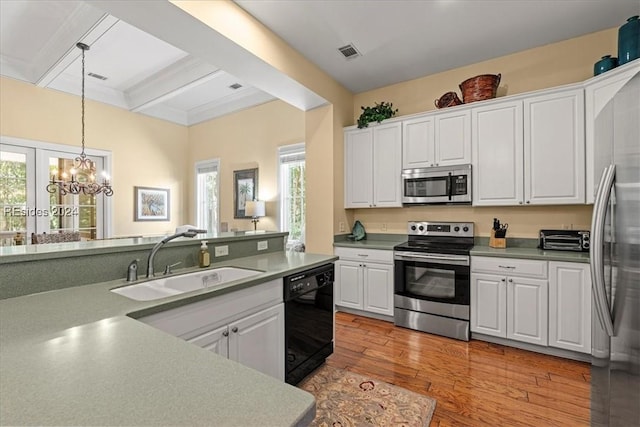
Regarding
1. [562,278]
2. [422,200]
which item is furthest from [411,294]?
[562,278]

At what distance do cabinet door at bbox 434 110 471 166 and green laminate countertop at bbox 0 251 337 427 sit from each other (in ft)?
10.5

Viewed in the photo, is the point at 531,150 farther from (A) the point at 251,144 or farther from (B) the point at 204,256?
(A) the point at 251,144

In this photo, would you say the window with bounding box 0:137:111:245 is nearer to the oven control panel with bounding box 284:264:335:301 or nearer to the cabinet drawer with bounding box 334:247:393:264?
the cabinet drawer with bounding box 334:247:393:264

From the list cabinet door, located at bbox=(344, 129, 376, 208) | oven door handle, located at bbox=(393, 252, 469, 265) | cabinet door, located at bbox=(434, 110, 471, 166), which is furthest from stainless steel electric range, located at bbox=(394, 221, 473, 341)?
cabinet door, located at bbox=(344, 129, 376, 208)

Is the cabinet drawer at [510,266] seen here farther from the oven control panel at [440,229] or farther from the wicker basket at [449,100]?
the wicker basket at [449,100]

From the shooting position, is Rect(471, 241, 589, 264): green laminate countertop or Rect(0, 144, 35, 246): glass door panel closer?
Rect(471, 241, 589, 264): green laminate countertop

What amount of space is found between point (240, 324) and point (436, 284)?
218cm

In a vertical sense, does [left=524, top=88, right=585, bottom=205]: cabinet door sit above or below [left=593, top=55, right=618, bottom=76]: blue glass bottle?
below

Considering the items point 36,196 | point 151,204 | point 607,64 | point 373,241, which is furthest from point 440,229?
point 36,196

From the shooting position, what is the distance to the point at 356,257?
3.60 meters

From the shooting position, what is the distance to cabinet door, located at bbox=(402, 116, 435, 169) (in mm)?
3426

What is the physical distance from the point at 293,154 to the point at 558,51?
3.41 meters

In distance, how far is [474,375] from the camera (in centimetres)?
235

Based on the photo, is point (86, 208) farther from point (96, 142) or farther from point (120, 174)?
point (96, 142)
